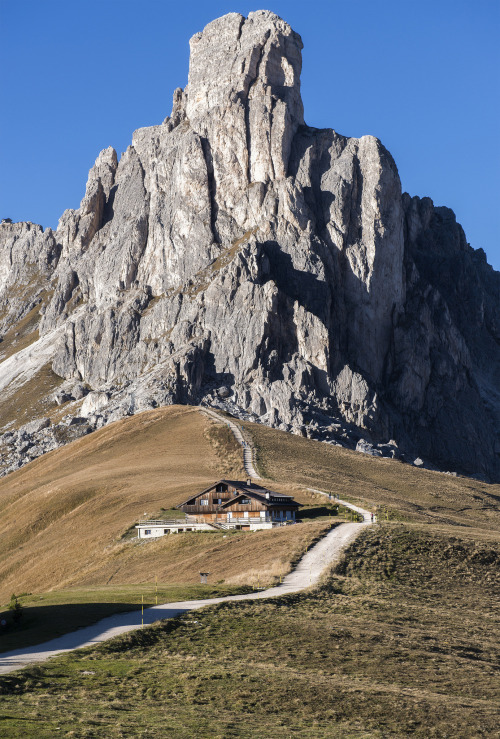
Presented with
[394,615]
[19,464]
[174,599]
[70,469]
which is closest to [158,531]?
[174,599]

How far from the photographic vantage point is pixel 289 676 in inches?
1220

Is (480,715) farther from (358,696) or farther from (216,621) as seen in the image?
(216,621)

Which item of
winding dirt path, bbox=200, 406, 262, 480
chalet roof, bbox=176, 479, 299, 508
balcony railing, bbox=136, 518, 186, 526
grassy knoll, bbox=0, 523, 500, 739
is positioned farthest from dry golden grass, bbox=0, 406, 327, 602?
grassy knoll, bbox=0, 523, 500, 739

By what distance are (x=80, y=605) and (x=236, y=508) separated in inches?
1487

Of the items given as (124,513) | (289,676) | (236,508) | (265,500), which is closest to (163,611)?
(289,676)

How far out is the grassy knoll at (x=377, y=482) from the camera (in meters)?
96.1

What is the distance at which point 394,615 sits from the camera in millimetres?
43719

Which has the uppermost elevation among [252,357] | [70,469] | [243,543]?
[252,357]

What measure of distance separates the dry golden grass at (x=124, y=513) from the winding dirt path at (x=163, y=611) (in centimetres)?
156

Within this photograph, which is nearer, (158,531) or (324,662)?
(324,662)

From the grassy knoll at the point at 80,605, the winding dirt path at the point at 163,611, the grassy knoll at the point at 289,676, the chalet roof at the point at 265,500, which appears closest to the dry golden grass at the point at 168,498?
the winding dirt path at the point at 163,611

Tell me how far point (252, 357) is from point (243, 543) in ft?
425

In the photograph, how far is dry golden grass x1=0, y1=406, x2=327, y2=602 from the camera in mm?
63000

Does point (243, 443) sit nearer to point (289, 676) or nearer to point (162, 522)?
point (162, 522)
